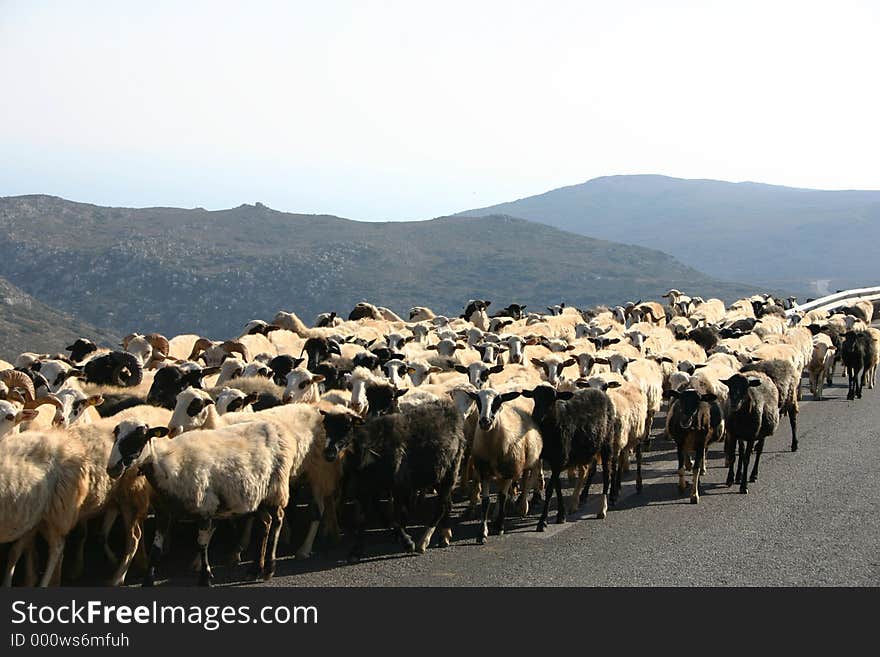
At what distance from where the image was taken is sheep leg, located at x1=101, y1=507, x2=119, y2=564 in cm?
1033

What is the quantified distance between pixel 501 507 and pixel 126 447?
4673 mm

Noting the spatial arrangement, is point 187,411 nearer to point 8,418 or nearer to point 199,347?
point 8,418

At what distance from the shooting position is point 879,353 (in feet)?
79.9

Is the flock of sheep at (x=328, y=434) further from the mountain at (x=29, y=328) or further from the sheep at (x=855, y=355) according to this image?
the mountain at (x=29, y=328)

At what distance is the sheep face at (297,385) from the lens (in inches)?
520

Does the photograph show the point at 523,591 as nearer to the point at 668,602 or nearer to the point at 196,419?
the point at 668,602

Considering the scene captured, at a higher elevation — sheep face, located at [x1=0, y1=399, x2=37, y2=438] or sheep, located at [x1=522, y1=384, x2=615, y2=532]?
sheep face, located at [x1=0, y1=399, x2=37, y2=438]

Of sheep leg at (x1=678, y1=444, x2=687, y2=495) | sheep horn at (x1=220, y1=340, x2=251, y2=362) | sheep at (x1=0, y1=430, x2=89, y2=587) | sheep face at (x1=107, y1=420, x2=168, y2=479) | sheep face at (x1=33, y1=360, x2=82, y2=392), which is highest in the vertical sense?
sheep horn at (x1=220, y1=340, x2=251, y2=362)

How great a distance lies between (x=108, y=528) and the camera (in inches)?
413

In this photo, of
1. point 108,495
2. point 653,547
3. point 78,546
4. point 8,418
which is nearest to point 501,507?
point 653,547

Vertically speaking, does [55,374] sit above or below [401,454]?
above

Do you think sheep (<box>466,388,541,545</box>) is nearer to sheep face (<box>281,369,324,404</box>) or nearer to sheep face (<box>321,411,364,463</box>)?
sheep face (<box>321,411,364,463</box>)

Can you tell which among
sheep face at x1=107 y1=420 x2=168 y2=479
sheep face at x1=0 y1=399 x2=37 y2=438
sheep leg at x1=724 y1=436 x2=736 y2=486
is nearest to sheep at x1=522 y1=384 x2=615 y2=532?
sheep leg at x1=724 y1=436 x2=736 y2=486

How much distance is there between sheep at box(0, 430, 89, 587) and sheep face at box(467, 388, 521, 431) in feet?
14.7
